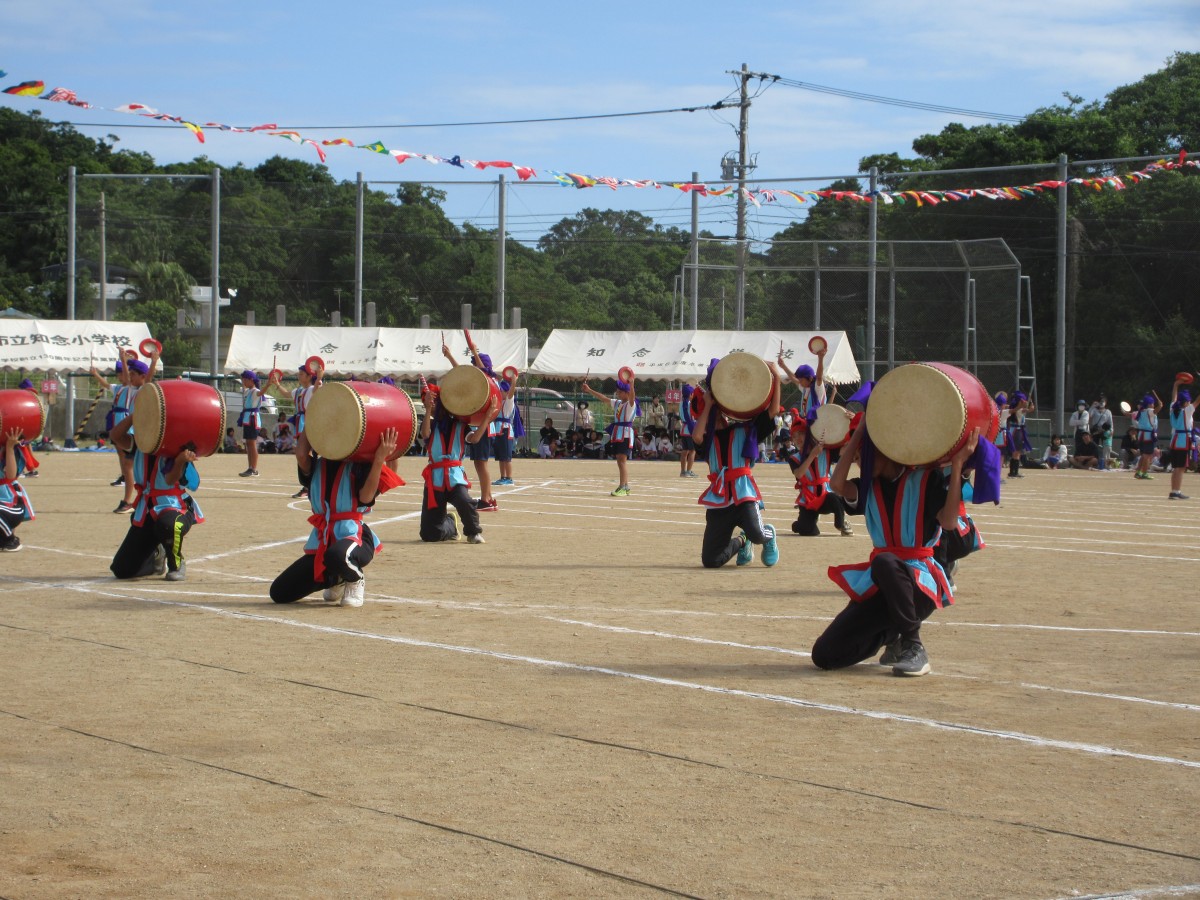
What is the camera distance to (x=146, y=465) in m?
10.5

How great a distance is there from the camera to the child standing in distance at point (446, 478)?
13.5 m

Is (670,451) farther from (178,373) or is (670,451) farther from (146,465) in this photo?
(146,465)

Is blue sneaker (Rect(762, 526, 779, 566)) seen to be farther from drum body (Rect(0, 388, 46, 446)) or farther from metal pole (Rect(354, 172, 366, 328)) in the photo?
metal pole (Rect(354, 172, 366, 328))

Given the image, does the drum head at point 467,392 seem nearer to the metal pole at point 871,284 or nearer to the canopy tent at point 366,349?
the canopy tent at point 366,349

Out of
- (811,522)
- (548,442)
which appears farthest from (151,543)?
(548,442)

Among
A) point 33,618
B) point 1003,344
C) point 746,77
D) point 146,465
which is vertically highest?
point 746,77

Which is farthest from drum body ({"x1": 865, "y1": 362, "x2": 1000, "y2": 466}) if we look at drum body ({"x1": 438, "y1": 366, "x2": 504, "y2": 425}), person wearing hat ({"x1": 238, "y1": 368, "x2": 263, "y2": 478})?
person wearing hat ({"x1": 238, "y1": 368, "x2": 263, "y2": 478})

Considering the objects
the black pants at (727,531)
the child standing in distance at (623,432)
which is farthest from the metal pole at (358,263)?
the black pants at (727,531)

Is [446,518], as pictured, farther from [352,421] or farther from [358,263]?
[358,263]

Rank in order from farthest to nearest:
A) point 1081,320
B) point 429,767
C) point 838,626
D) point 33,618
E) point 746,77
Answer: point 746,77, point 1081,320, point 33,618, point 838,626, point 429,767

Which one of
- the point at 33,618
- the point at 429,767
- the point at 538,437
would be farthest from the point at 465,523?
the point at 538,437

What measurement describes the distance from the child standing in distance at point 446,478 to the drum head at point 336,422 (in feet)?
13.4

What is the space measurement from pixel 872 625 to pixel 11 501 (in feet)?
27.0

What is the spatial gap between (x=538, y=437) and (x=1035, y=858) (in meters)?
32.7
